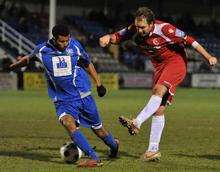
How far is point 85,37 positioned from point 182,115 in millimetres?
28457

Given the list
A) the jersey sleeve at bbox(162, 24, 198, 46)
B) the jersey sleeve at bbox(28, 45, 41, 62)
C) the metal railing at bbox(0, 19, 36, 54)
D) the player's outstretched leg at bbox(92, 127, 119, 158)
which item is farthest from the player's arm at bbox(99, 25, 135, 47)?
the metal railing at bbox(0, 19, 36, 54)

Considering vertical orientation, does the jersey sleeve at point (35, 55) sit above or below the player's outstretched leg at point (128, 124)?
above

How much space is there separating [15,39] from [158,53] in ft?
108

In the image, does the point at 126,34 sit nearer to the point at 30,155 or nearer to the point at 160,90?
the point at 160,90

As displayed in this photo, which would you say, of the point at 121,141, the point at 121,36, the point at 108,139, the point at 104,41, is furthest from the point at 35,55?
the point at 121,141

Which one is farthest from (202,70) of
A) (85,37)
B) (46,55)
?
(46,55)

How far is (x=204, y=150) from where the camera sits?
41.5ft

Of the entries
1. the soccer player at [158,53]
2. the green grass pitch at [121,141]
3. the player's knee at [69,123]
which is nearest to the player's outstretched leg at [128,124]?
the soccer player at [158,53]

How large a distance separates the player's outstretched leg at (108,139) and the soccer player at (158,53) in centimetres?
47

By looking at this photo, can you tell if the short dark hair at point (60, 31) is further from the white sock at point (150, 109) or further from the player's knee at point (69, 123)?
the white sock at point (150, 109)

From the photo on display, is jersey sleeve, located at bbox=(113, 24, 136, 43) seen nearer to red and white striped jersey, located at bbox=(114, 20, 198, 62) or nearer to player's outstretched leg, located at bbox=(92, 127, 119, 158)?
red and white striped jersey, located at bbox=(114, 20, 198, 62)

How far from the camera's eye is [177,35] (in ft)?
36.1

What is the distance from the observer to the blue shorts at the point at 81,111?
1056 centimetres

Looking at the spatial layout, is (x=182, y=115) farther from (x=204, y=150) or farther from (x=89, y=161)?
(x=89, y=161)
